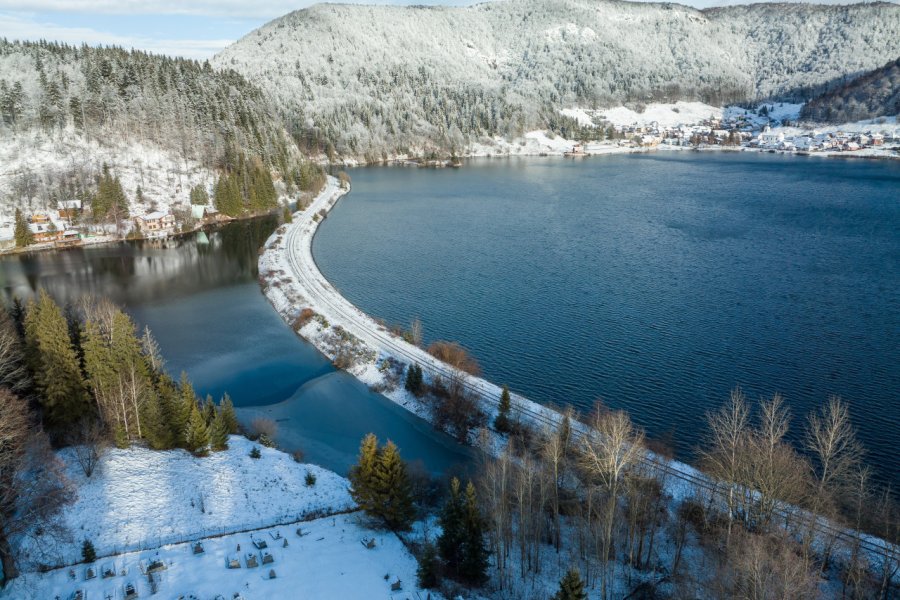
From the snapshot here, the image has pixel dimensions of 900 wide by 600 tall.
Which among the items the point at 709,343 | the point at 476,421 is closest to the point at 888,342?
the point at 709,343

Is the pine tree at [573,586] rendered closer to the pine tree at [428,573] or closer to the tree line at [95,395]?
the pine tree at [428,573]

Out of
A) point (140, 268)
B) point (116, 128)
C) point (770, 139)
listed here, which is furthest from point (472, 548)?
point (770, 139)

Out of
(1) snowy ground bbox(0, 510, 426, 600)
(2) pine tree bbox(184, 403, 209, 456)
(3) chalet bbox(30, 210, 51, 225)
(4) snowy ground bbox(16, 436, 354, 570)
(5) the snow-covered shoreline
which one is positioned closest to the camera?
(1) snowy ground bbox(0, 510, 426, 600)

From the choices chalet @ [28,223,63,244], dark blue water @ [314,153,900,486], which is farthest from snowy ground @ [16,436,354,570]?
chalet @ [28,223,63,244]

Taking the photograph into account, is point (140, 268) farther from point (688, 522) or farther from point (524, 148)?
point (524, 148)

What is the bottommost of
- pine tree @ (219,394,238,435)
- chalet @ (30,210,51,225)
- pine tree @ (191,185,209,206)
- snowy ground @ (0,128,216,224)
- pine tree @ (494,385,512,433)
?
pine tree @ (494,385,512,433)

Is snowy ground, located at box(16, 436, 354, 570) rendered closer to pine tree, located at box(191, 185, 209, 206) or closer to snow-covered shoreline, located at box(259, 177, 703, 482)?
snow-covered shoreline, located at box(259, 177, 703, 482)

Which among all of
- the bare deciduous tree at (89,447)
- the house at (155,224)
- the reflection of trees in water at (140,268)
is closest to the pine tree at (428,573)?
the bare deciduous tree at (89,447)
